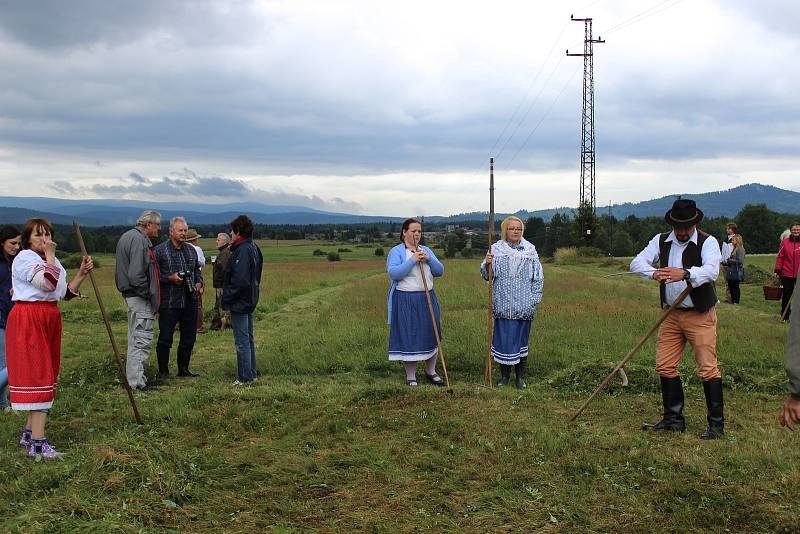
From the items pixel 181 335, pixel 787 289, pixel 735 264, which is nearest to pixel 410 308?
pixel 181 335

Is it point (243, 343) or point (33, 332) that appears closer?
point (33, 332)

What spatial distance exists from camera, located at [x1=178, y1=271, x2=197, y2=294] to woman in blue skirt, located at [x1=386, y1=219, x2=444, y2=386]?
2.86 meters

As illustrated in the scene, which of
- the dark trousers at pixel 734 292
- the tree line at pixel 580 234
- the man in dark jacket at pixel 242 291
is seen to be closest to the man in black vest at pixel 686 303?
the man in dark jacket at pixel 242 291

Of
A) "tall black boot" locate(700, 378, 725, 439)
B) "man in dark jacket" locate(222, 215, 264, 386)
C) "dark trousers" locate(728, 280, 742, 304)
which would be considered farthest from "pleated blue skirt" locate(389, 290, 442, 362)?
"dark trousers" locate(728, 280, 742, 304)

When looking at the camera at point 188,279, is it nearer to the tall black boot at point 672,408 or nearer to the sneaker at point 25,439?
the sneaker at point 25,439

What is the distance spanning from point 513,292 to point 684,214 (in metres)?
2.66

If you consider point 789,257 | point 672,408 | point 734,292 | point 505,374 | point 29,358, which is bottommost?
point 505,374

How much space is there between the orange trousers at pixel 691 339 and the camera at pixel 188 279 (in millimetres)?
6131

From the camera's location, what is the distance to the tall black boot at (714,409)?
5988 millimetres

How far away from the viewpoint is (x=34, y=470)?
528 cm

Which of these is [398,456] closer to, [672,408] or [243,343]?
[672,408]

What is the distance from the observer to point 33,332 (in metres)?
5.70

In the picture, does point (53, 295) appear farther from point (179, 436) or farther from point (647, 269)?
point (647, 269)

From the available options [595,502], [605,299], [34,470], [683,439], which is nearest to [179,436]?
[34,470]
